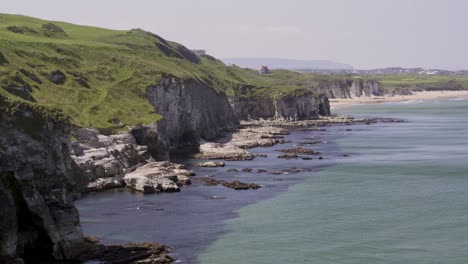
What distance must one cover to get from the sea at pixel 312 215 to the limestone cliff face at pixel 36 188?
299 inches

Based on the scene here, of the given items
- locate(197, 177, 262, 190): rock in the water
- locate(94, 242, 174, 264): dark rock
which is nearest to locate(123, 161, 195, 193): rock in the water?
locate(197, 177, 262, 190): rock in the water

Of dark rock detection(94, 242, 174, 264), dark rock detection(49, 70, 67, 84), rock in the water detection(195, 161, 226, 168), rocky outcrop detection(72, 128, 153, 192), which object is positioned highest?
dark rock detection(49, 70, 67, 84)

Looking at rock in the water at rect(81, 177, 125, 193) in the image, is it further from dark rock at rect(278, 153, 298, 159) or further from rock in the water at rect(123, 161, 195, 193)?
dark rock at rect(278, 153, 298, 159)

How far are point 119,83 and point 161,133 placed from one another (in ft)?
75.1

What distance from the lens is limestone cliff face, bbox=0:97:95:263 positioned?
153 ft

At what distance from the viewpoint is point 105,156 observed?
284 feet

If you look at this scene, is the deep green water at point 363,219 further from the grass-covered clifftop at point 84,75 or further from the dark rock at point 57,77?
the dark rock at point 57,77

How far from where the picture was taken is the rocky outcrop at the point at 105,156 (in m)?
82.8

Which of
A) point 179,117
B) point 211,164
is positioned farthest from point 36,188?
point 179,117

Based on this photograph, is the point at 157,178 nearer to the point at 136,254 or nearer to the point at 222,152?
the point at 136,254

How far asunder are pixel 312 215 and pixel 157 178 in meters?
25.6

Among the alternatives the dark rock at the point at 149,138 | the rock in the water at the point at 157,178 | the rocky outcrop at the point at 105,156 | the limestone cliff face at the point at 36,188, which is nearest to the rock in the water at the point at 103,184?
the rocky outcrop at the point at 105,156

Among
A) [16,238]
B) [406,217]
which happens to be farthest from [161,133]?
[16,238]

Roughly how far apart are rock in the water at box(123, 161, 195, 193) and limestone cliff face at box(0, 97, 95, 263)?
1145 inches
